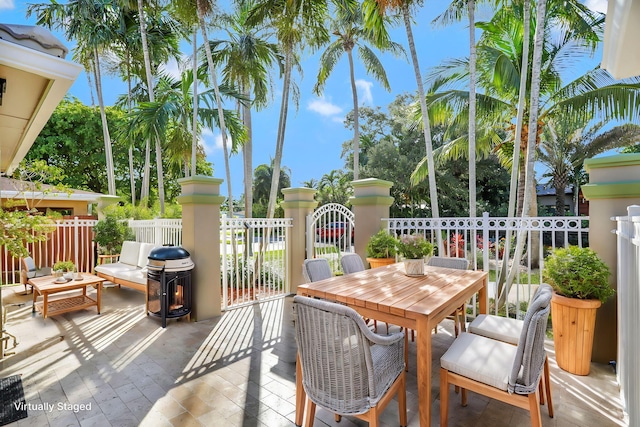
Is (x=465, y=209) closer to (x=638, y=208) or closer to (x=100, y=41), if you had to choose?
(x=638, y=208)

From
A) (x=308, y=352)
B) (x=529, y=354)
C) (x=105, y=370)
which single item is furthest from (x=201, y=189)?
(x=529, y=354)

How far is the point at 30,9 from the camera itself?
1048 cm

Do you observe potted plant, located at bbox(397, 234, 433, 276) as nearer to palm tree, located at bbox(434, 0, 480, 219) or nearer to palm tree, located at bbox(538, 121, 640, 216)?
palm tree, located at bbox(434, 0, 480, 219)

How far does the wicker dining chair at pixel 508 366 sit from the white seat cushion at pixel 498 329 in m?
0.26

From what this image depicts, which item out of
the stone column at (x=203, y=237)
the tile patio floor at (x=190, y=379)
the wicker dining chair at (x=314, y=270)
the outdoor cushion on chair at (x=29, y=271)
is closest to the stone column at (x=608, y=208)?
the tile patio floor at (x=190, y=379)

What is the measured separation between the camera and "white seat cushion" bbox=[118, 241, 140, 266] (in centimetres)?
624

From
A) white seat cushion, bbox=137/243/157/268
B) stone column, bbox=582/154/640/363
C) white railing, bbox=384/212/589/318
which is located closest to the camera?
stone column, bbox=582/154/640/363

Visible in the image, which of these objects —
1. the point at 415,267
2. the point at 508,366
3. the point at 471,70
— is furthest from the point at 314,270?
the point at 471,70

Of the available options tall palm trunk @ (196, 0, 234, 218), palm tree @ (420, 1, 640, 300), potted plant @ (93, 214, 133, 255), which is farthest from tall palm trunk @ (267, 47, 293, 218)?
palm tree @ (420, 1, 640, 300)

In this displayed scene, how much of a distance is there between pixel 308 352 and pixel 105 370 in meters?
2.48

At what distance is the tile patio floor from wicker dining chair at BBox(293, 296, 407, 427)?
0.55m

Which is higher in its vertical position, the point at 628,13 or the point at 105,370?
the point at 628,13

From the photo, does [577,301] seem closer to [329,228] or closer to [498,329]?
[498,329]

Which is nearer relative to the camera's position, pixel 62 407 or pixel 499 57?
pixel 62 407
